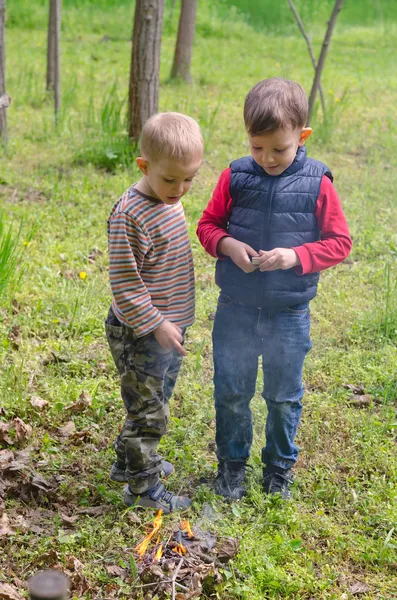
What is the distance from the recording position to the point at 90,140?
6.63 metres

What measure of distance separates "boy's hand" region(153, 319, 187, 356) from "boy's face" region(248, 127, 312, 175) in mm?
642

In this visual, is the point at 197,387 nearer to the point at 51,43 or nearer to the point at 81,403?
the point at 81,403

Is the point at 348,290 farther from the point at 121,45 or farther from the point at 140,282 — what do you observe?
the point at 121,45

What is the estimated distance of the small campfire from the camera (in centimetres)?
249

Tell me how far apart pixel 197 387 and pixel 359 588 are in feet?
4.52

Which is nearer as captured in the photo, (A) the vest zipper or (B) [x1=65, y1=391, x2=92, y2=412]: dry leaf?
(A) the vest zipper

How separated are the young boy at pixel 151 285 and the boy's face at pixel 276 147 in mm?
210

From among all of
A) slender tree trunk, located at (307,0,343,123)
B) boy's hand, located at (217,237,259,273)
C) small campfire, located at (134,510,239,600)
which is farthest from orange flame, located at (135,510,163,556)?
slender tree trunk, located at (307,0,343,123)

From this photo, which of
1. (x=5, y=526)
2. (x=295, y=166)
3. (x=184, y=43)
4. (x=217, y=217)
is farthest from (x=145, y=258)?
(x=184, y=43)

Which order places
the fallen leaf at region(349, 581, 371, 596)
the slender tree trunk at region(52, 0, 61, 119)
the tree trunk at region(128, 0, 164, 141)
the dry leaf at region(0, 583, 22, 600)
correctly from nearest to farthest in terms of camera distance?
the dry leaf at region(0, 583, 22, 600)
the fallen leaf at region(349, 581, 371, 596)
the tree trunk at region(128, 0, 164, 141)
the slender tree trunk at region(52, 0, 61, 119)

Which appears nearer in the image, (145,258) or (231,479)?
(145,258)

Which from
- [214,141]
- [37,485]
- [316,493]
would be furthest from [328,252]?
[214,141]

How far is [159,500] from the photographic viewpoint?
2895mm

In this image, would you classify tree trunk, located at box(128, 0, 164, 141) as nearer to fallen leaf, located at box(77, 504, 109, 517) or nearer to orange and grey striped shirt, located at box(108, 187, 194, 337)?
orange and grey striped shirt, located at box(108, 187, 194, 337)
